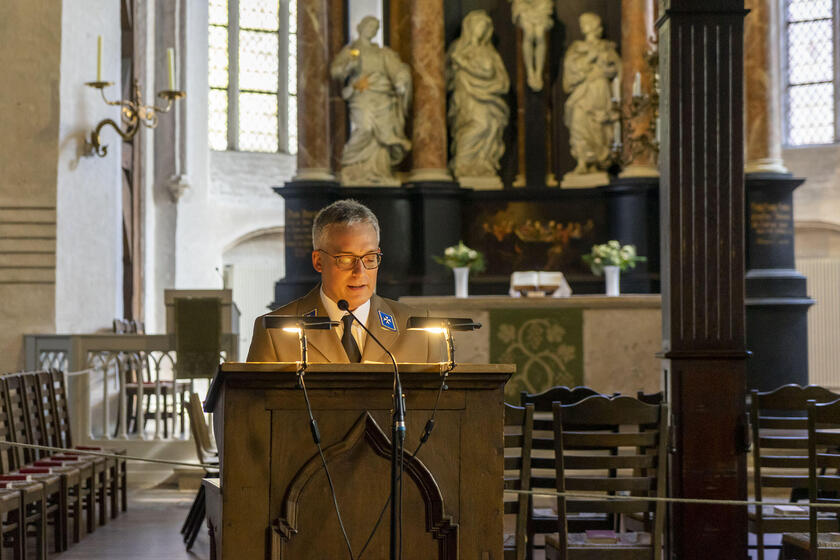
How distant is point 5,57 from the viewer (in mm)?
9695

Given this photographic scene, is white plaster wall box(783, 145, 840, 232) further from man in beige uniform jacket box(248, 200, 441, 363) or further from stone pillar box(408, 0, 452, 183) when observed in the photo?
man in beige uniform jacket box(248, 200, 441, 363)

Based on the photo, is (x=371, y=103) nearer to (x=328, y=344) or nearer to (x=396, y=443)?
(x=328, y=344)

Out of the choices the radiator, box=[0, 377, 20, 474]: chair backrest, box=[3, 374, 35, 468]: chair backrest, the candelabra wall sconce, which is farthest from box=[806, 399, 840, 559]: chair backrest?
the radiator

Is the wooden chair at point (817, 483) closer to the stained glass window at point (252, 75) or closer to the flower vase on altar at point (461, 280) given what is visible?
the flower vase on altar at point (461, 280)

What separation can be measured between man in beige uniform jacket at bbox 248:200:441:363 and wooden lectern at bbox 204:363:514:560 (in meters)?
0.48

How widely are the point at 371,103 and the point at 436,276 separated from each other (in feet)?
5.84

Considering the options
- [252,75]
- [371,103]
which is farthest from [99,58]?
[252,75]

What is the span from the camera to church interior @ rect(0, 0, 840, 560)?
2.49 m

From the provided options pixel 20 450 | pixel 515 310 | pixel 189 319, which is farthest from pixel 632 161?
pixel 20 450

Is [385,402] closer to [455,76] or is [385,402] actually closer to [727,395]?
[727,395]

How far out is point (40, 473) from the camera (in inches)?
246

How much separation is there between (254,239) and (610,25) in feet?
23.0

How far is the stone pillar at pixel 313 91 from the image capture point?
11547mm

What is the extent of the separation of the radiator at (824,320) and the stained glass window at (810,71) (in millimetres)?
1706
